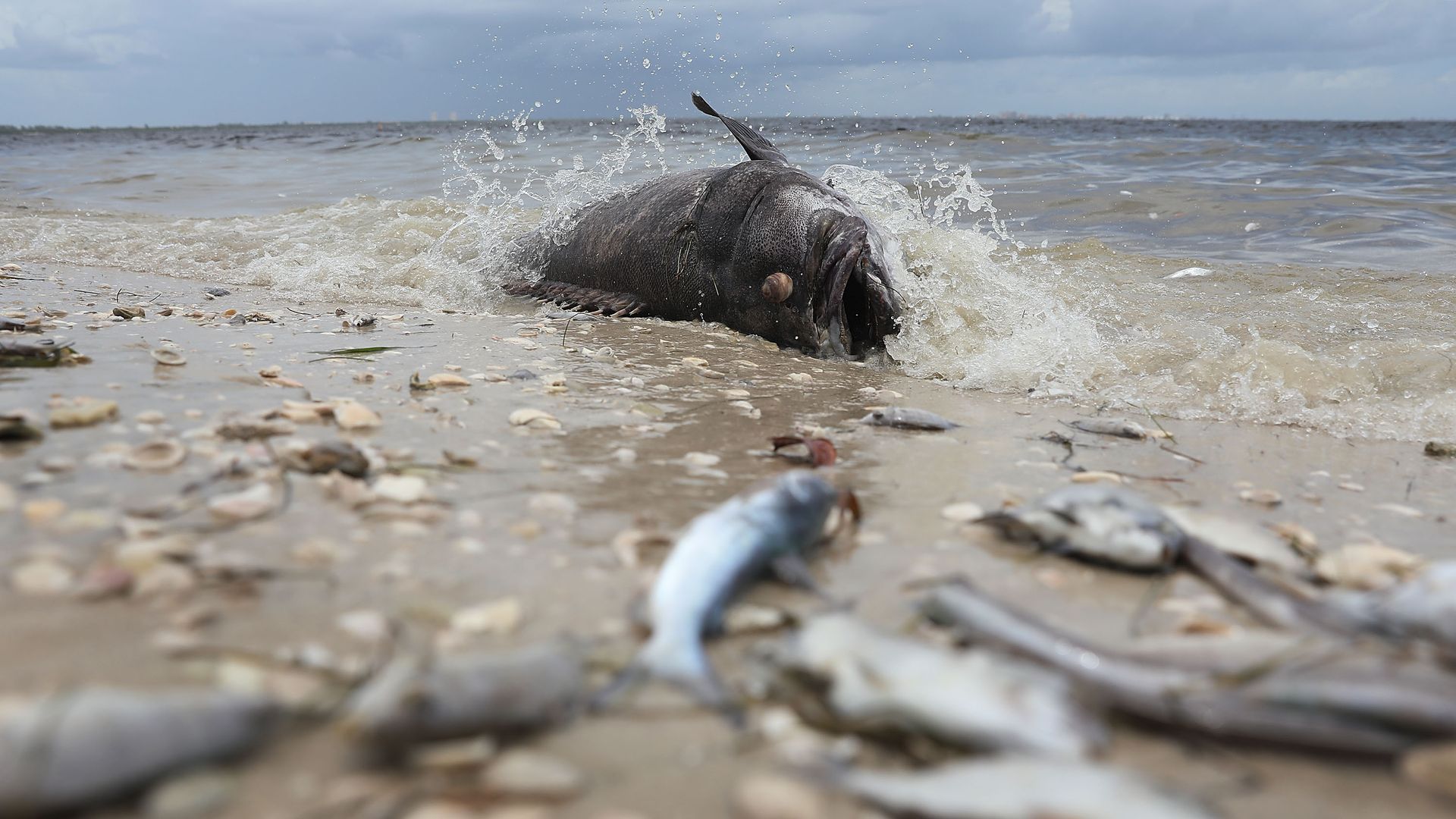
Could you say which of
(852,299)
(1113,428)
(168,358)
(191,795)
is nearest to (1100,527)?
(1113,428)

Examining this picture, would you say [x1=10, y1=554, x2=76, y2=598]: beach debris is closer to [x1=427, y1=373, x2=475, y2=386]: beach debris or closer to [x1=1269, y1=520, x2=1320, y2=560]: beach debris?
[x1=427, y1=373, x2=475, y2=386]: beach debris

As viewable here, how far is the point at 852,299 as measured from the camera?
5367 millimetres

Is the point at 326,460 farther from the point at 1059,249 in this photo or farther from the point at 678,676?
the point at 1059,249

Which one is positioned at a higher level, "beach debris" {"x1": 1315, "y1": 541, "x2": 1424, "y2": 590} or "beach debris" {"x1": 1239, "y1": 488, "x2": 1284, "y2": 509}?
"beach debris" {"x1": 1315, "y1": 541, "x2": 1424, "y2": 590}

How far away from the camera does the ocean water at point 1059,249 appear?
4781mm

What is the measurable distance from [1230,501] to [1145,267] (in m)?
6.22

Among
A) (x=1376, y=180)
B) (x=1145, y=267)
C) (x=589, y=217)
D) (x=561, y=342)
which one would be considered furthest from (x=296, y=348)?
(x=1376, y=180)

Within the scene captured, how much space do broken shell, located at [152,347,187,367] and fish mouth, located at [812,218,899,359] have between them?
3.05 metres

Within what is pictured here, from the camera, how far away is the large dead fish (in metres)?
5.11

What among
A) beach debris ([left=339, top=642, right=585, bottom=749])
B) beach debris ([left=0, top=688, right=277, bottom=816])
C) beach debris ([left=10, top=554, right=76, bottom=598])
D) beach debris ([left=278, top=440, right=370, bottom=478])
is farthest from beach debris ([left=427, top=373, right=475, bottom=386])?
beach debris ([left=0, top=688, right=277, bottom=816])

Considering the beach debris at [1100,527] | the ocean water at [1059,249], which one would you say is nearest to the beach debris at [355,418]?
the beach debris at [1100,527]

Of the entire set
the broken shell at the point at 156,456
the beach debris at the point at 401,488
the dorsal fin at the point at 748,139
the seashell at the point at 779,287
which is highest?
the dorsal fin at the point at 748,139

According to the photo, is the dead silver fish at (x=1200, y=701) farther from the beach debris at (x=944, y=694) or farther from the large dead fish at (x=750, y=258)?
the large dead fish at (x=750, y=258)

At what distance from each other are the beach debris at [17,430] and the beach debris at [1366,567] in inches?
129
